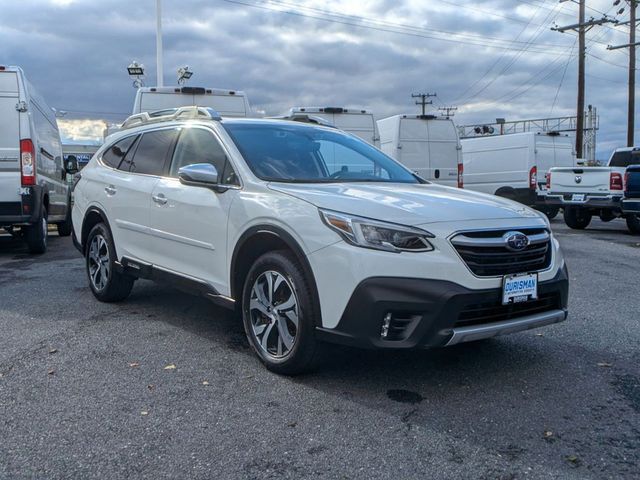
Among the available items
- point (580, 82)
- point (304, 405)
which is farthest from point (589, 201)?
point (580, 82)

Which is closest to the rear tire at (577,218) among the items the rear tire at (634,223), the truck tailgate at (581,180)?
the truck tailgate at (581,180)

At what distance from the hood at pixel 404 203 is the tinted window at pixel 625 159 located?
14.0 metres

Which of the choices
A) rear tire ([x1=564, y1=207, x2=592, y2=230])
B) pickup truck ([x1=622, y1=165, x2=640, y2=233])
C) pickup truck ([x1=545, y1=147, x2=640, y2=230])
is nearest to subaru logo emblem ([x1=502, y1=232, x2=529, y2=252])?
pickup truck ([x1=622, y1=165, x2=640, y2=233])

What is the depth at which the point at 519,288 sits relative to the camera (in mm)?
3910

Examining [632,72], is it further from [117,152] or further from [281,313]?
[281,313]

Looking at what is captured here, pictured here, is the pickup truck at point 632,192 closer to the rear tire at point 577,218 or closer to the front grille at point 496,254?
the rear tire at point 577,218

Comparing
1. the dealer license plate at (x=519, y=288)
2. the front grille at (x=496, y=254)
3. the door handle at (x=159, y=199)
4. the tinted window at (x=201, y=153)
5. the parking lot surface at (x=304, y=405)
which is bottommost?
the parking lot surface at (x=304, y=405)

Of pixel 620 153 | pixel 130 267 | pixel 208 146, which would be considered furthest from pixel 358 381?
pixel 620 153

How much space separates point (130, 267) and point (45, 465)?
2.98 meters

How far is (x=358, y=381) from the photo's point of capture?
4.17 metres

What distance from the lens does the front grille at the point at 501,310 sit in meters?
3.74

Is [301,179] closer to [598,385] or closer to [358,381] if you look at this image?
[358,381]

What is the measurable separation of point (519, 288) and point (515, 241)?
29cm

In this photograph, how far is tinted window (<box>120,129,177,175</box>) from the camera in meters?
5.66
